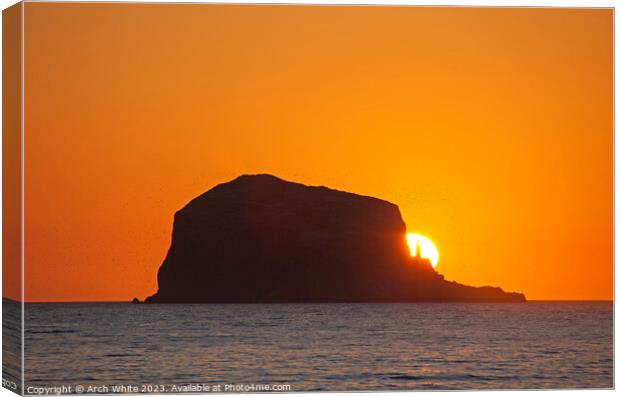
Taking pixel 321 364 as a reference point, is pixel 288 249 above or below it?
above

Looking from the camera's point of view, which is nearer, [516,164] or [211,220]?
[516,164]

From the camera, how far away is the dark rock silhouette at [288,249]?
17438 millimetres

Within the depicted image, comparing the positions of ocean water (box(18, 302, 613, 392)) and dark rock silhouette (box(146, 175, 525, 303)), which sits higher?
dark rock silhouette (box(146, 175, 525, 303))

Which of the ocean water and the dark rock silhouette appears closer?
the ocean water

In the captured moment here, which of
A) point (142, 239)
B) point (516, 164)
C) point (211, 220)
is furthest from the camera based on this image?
point (211, 220)

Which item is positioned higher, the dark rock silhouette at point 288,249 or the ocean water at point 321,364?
the dark rock silhouette at point 288,249

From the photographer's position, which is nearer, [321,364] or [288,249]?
[321,364]

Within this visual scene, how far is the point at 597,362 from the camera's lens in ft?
46.4

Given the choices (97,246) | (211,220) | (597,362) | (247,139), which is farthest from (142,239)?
(211,220)

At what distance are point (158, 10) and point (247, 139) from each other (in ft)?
6.43

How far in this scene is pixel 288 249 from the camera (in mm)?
19078

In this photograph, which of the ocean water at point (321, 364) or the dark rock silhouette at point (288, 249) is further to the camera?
the dark rock silhouette at point (288, 249)

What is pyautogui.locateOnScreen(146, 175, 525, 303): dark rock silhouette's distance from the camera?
17.4 metres

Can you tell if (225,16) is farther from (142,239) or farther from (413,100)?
(142,239)
